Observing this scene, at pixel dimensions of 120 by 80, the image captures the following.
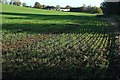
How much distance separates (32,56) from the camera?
12273mm

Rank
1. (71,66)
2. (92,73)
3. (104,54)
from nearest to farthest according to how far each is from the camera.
Answer: (92,73), (71,66), (104,54)

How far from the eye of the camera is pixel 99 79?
9.23 m

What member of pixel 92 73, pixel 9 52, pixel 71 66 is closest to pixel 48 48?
pixel 9 52

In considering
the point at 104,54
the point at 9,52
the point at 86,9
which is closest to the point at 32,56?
the point at 9,52

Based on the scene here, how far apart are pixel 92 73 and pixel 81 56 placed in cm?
297

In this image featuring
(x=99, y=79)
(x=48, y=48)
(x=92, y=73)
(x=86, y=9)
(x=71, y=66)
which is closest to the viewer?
(x=99, y=79)

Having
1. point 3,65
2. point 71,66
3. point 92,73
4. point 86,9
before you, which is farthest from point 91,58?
point 86,9

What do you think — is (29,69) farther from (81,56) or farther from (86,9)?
(86,9)

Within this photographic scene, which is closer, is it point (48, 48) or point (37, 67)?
point (37, 67)

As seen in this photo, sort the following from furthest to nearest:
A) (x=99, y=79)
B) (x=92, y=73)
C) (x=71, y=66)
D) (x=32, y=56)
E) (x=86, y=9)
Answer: (x=86, y=9)
(x=32, y=56)
(x=71, y=66)
(x=92, y=73)
(x=99, y=79)

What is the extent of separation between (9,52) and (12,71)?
3.45m

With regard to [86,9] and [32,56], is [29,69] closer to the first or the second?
[32,56]

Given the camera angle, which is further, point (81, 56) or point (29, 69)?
point (81, 56)

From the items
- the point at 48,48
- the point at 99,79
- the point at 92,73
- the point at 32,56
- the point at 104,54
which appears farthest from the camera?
the point at 48,48
